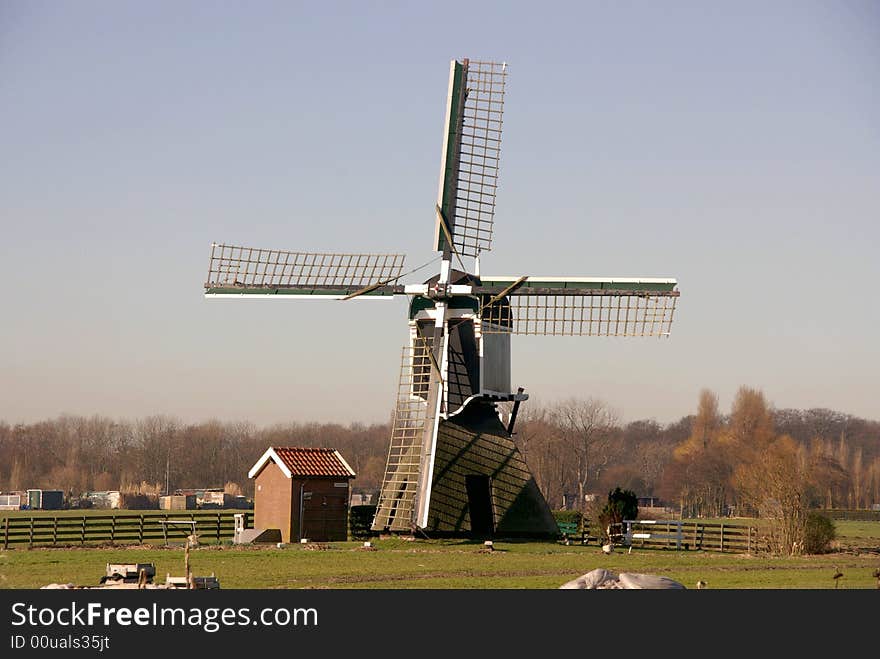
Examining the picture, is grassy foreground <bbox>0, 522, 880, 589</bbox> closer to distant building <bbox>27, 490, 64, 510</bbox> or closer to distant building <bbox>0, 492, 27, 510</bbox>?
distant building <bbox>27, 490, 64, 510</bbox>

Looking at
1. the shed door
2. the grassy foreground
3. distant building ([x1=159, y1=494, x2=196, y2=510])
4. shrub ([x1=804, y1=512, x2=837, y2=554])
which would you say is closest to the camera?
the grassy foreground

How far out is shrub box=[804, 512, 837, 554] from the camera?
37438mm

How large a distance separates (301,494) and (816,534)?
14647 millimetres

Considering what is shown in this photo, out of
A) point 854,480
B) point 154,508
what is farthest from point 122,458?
point 854,480

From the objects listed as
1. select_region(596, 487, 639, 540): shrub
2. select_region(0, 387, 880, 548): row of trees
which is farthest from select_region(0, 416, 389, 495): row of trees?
select_region(596, 487, 639, 540): shrub

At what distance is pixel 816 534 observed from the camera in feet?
123

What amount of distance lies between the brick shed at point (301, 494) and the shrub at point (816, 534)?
13.2m

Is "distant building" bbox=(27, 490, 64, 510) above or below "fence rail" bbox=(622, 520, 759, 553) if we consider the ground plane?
below

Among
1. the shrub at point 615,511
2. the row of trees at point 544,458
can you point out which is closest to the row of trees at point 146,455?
the row of trees at point 544,458

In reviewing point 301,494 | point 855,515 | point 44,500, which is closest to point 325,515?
point 301,494

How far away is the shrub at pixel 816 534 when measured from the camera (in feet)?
123

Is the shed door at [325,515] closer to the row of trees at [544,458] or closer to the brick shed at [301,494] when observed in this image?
the brick shed at [301,494]
